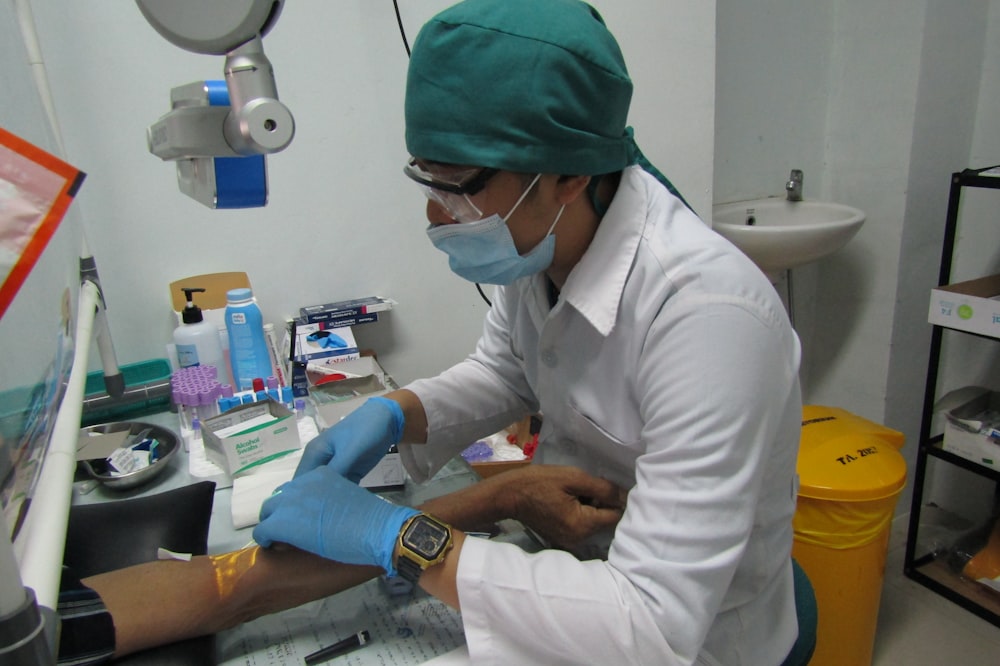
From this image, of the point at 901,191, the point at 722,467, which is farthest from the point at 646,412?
the point at 901,191

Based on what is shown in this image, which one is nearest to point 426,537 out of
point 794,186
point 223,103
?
point 223,103

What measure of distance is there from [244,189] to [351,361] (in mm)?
725

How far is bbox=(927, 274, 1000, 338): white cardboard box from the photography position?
5.65 feet

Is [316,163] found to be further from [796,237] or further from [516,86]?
[796,237]

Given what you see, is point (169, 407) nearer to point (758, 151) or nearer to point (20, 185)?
point (20, 185)

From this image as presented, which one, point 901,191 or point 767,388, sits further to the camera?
point 901,191

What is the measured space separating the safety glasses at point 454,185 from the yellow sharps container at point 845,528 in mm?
1122

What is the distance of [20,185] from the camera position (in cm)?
41

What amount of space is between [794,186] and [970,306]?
0.74 meters

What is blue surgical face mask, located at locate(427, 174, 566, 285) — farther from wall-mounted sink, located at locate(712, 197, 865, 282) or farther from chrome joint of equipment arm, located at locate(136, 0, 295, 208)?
wall-mounted sink, located at locate(712, 197, 865, 282)

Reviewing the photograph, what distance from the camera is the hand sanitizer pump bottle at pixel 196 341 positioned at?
4.59ft

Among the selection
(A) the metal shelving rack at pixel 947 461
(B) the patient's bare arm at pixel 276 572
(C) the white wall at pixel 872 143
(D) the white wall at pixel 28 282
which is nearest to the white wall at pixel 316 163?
(D) the white wall at pixel 28 282

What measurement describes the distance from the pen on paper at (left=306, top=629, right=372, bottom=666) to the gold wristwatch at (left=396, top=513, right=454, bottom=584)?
85 mm

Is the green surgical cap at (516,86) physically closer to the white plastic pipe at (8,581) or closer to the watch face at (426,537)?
the watch face at (426,537)
